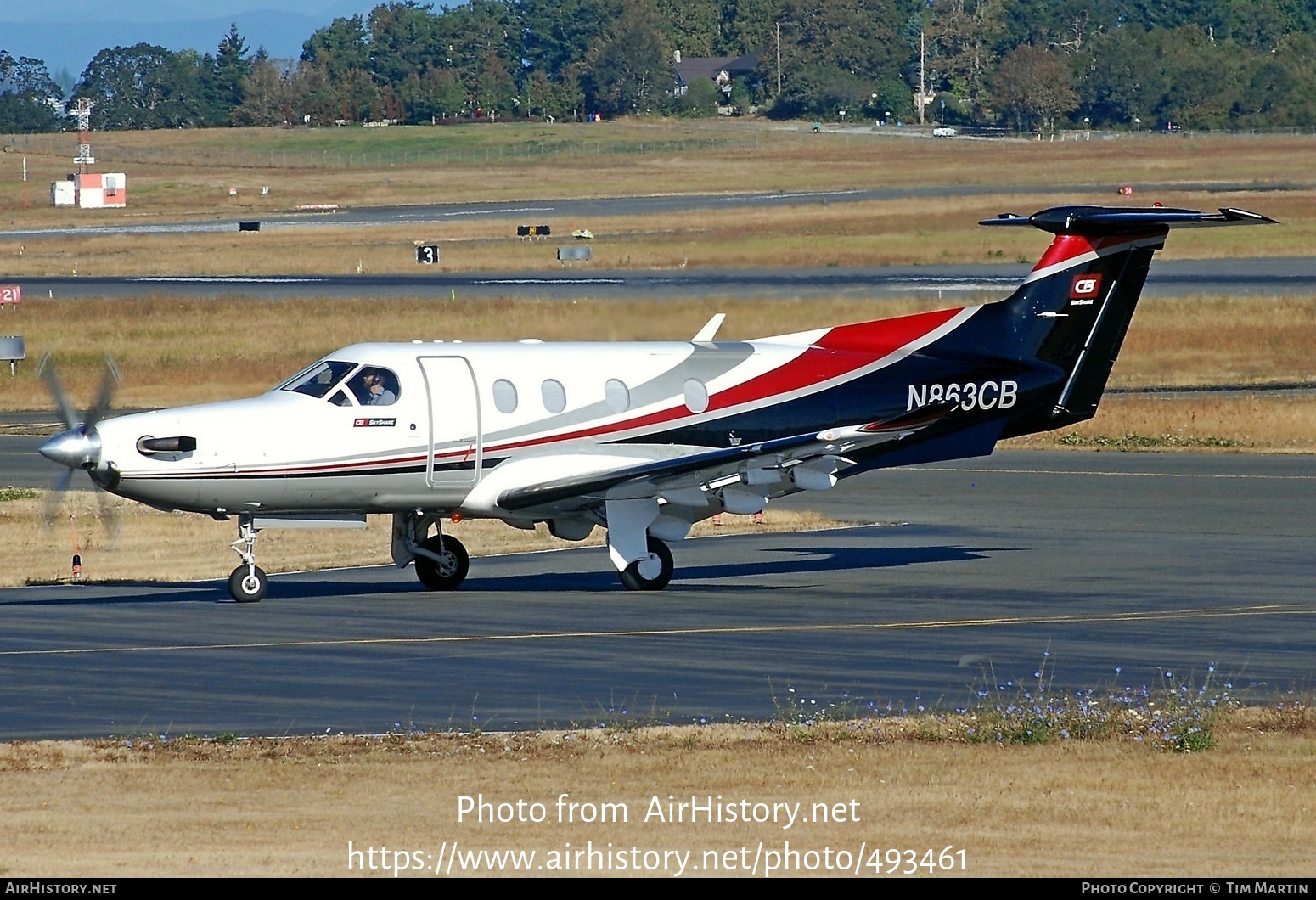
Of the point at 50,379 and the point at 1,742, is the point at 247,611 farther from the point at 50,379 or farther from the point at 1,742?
the point at 1,742

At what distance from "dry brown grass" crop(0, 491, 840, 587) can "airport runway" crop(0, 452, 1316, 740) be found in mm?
1409

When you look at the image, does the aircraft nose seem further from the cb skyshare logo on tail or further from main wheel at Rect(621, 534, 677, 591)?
the cb skyshare logo on tail

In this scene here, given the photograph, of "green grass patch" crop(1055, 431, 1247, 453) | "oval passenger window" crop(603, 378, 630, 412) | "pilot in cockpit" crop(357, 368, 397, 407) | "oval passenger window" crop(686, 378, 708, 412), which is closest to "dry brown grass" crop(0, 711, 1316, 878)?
"pilot in cockpit" crop(357, 368, 397, 407)

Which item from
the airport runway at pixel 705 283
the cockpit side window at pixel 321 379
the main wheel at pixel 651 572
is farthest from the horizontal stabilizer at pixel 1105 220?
the airport runway at pixel 705 283

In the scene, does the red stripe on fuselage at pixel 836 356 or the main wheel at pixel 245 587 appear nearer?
the main wheel at pixel 245 587

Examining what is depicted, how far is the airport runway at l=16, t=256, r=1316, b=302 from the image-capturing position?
67062mm

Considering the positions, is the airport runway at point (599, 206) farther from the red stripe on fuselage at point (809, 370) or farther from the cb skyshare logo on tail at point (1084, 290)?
the red stripe on fuselage at point (809, 370)

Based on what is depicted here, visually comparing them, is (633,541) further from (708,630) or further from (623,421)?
(708,630)

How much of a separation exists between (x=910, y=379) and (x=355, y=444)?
7.29m

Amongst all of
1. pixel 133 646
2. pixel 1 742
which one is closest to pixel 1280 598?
pixel 133 646

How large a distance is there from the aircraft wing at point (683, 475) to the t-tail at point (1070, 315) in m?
3.35

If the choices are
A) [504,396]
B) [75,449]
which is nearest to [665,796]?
[75,449]

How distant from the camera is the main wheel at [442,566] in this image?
2558cm

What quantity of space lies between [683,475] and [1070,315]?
6577 mm
